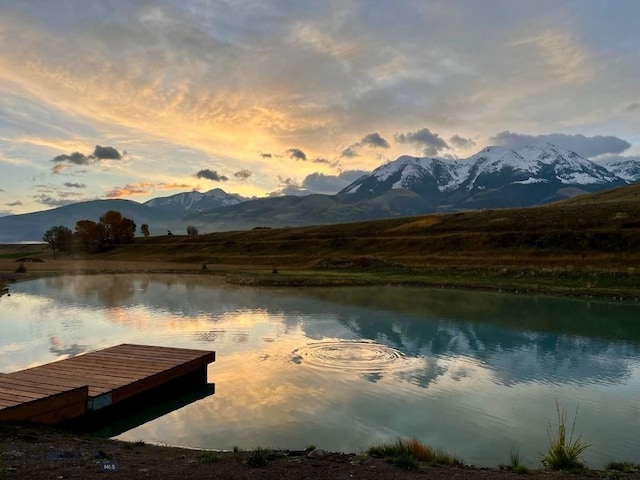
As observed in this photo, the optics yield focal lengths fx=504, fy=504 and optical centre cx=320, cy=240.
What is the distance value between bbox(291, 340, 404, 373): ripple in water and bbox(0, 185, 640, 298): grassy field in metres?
31.5

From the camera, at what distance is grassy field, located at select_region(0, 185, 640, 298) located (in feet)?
195

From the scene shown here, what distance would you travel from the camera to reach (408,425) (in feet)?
51.5

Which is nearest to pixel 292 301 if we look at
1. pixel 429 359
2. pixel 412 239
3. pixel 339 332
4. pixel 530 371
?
pixel 339 332

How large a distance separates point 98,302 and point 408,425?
3672 centimetres

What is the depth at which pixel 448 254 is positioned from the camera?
87438 millimetres

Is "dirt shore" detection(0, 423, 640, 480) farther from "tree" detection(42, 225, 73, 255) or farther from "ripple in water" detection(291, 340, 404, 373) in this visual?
"tree" detection(42, 225, 73, 255)

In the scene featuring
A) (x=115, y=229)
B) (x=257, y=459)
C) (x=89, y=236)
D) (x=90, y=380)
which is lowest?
(x=257, y=459)

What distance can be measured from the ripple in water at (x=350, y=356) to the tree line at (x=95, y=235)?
138162 millimetres

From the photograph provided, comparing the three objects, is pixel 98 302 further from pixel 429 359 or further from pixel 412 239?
pixel 412 239

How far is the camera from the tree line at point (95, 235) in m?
150

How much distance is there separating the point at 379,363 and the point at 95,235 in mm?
147005

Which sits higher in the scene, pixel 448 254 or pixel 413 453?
pixel 448 254

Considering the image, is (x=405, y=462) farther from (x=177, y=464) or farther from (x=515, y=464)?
(x=177, y=464)

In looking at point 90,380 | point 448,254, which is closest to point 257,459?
point 90,380
